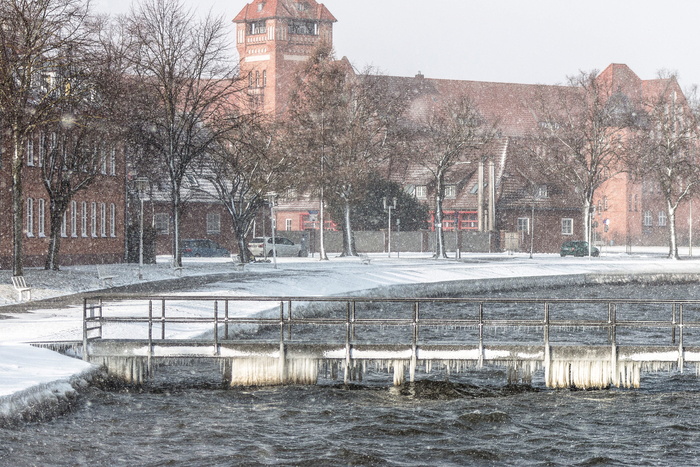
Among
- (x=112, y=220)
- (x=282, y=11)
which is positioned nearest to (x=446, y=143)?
(x=112, y=220)

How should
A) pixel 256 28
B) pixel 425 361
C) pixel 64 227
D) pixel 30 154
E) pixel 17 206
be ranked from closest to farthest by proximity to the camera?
pixel 425 361 → pixel 17 206 → pixel 30 154 → pixel 64 227 → pixel 256 28

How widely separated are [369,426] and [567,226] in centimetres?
6942

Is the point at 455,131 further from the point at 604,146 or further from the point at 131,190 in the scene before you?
the point at 131,190

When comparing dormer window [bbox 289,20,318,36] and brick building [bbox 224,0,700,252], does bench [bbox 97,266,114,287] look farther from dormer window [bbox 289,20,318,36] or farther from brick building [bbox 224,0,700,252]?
dormer window [bbox 289,20,318,36]

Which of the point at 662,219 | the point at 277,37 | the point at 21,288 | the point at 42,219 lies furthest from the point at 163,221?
the point at 662,219

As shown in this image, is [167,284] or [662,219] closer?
[167,284]

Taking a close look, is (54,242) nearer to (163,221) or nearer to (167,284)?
(167,284)

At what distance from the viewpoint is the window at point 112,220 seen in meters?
52.5

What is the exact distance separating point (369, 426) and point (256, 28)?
93.6 m

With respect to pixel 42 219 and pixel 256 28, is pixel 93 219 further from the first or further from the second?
pixel 256 28

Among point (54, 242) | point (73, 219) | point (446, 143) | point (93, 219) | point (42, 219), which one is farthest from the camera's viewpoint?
point (446, 143)

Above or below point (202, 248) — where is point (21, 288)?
below

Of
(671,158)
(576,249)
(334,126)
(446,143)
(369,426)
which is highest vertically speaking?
Result: (334,126)

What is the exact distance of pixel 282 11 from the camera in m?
104
